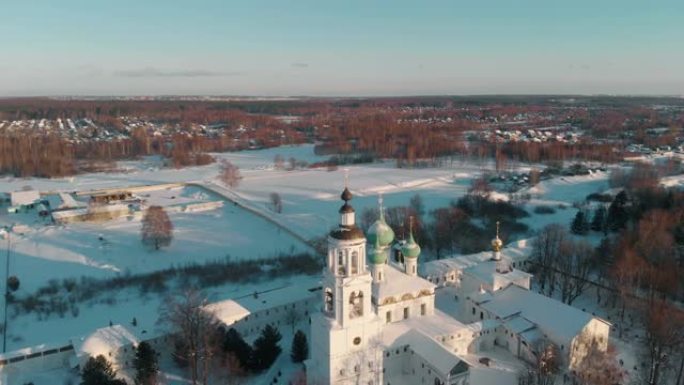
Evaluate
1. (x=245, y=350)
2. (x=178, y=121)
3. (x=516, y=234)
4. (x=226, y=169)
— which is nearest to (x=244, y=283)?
(x=245, y=350)

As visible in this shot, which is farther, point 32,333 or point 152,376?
point 32,333

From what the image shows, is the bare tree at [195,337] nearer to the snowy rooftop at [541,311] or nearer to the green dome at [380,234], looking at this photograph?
the green dome at [380,234]

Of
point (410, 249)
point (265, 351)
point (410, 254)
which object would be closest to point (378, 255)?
point (410, 249)

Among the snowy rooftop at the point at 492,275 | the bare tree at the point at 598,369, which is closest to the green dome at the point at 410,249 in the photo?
the snowy rooftop at the point at 492,275

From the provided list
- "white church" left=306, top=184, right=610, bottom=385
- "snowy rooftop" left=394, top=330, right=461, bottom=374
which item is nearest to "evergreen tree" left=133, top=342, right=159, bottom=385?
"white church" left=306, top=184, right=610, bottom=385

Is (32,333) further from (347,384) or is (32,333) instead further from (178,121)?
(178,121)

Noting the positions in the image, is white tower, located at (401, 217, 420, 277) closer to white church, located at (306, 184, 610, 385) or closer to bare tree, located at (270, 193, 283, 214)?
white church, located at (306, 184, 610, 385)
